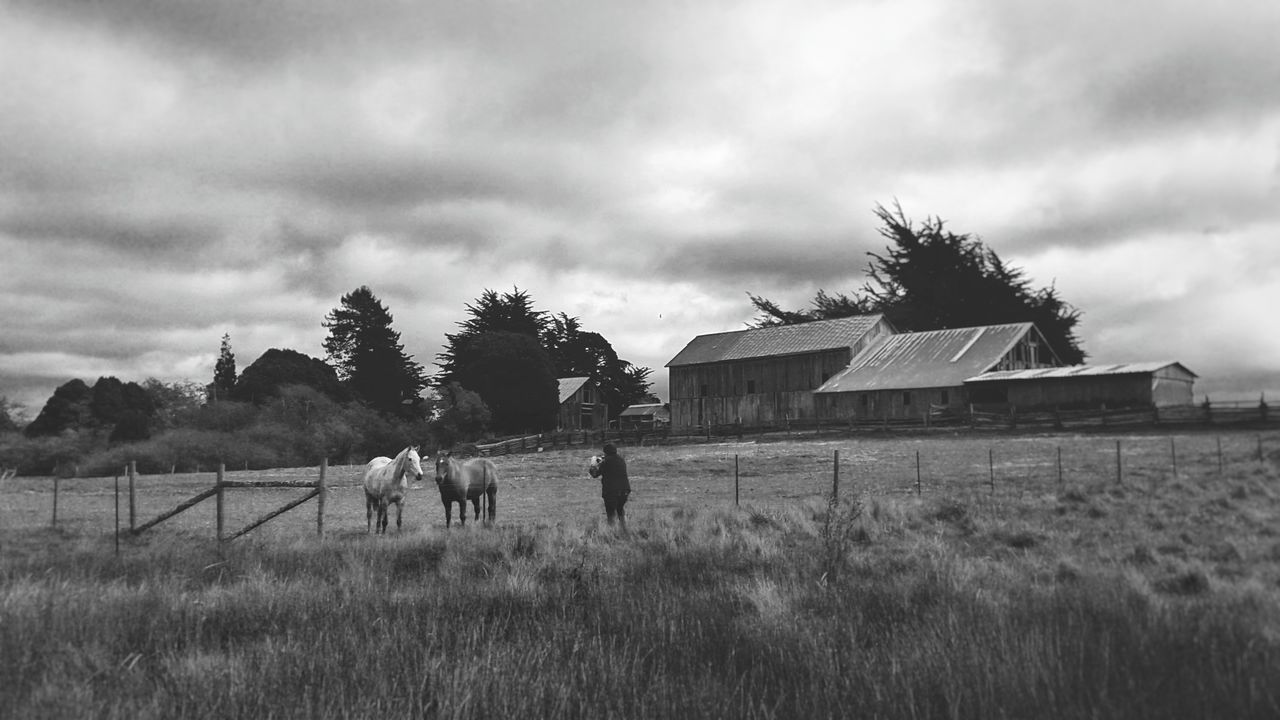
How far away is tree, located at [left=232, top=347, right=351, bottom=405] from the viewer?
66938mm

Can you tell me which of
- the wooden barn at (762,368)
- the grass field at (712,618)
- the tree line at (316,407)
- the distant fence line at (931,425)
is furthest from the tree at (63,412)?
the grass field at (712,618)

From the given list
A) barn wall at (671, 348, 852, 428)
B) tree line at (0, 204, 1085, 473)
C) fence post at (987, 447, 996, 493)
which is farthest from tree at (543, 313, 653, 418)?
Answer: fence post at (987, 447, 996, 493)

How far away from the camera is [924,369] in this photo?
5450 centimetres

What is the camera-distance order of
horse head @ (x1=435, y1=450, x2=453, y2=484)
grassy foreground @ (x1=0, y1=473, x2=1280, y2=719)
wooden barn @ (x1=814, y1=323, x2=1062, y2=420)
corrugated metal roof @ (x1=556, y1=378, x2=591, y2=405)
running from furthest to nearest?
corrugated metal roof @ (x1=556, y1=378, x2=591, y2=405) → wooden barn @ (x1=814, y1=323, x2=1062, y2=420) → horse head @ (x1=435, y1=450, x2=453, y2=484) → grassy foreground @ (x1=0, y1=473, x2=1280, y2=719)

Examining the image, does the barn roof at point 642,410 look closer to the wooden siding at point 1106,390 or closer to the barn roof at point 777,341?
the barn roof at point 777,341

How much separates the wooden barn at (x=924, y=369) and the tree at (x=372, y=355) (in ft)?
132

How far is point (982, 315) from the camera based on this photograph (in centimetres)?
7700

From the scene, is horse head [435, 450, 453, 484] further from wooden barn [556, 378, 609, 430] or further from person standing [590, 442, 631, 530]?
wooden barn [556, 378, 609, 430]

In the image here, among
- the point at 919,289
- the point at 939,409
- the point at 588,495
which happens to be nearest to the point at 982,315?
the point at 919,289

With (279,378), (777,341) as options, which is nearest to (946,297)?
(777,341)

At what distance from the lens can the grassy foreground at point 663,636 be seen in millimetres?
4852

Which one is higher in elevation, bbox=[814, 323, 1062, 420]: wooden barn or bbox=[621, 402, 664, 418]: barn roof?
bbox=[814, 323, 1062, 420]: wooden barn

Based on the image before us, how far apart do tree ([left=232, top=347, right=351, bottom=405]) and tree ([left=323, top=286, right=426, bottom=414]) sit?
5240mm

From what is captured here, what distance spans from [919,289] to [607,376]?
34441 millimetres
